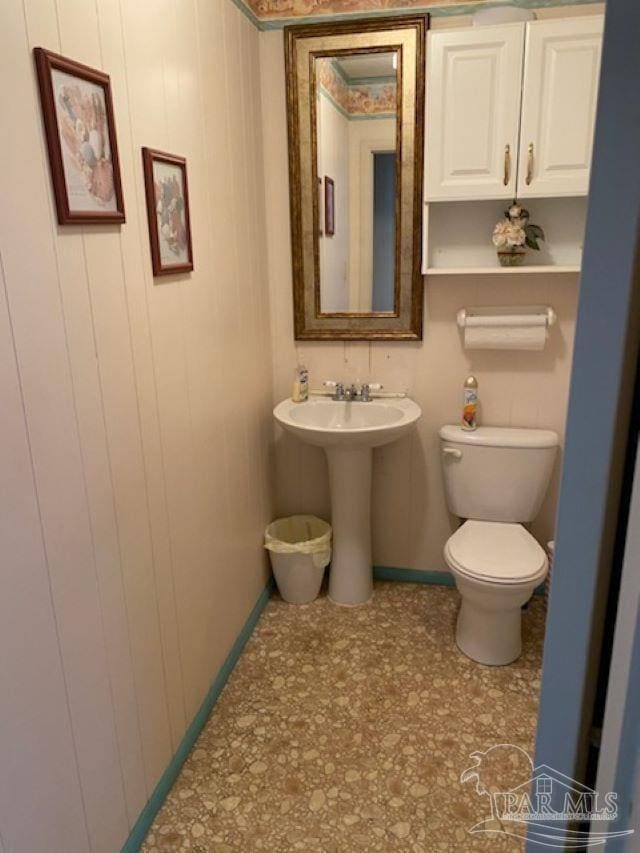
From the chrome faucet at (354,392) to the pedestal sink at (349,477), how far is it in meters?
0.02

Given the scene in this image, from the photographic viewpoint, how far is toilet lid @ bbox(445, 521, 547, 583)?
82.7 inches

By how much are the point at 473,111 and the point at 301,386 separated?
122cm

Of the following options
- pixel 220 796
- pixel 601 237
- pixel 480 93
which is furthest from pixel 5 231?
pixel 480 93

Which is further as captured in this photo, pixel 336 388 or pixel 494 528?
pixel 336 388

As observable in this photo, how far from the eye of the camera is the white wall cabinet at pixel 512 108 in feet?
6.64

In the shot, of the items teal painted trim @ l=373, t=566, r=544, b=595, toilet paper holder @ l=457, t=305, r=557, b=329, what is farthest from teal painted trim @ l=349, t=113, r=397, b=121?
teal painted trim @ l=373, t=566, r=544, b=595

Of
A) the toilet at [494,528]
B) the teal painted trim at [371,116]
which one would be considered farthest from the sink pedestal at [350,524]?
the teal painted trim at [371,116]

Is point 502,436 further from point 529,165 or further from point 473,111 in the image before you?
point 473,111

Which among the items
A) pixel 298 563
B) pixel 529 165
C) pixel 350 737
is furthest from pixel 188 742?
pixel 529 165

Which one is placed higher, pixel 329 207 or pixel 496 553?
pixel 329 207

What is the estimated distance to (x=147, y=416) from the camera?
1.58 metres

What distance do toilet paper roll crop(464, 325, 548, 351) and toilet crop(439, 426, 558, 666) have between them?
349 mm

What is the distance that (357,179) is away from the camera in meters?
2.44

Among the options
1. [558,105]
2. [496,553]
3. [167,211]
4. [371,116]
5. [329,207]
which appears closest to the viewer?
[167,211]
